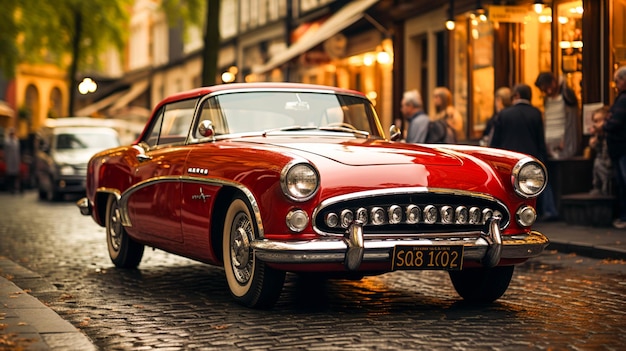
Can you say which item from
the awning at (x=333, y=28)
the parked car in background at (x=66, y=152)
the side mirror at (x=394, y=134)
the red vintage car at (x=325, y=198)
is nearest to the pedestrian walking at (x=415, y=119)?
the side mirror at (x=394, y=134)

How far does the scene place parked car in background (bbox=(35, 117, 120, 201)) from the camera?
2670 centimetres

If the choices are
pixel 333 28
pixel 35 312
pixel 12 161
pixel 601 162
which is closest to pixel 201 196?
pixel 35 312

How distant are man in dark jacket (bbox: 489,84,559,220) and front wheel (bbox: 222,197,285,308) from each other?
7594mm

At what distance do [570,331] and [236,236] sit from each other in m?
2.21

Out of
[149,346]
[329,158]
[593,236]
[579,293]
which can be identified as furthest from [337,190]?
[593,236]

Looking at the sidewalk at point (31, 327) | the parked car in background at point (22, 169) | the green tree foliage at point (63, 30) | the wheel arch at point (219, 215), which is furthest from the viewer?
the green tree foliage at point (63, 30)

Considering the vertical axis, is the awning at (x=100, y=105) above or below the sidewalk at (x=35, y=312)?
above

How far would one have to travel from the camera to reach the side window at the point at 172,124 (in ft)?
31.3

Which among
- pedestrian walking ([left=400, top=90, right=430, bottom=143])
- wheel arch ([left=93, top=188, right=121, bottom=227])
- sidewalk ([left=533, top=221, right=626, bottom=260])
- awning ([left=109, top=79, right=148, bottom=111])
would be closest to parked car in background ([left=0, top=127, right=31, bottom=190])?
awning ([left=109, top=79, right=148, bottom=111])

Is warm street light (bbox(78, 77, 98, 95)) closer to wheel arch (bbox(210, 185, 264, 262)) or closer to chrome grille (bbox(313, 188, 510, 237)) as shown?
wheel arch (bbox(210, 185, 264, 262))

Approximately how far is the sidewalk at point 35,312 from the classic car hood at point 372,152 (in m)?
1.84

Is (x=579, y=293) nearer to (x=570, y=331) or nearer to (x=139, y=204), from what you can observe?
(x=570, y=331)

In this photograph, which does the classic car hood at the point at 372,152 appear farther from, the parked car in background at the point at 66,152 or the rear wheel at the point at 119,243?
the parked car in background at the point at 66,152

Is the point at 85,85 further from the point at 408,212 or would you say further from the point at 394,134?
the point at 408,212
